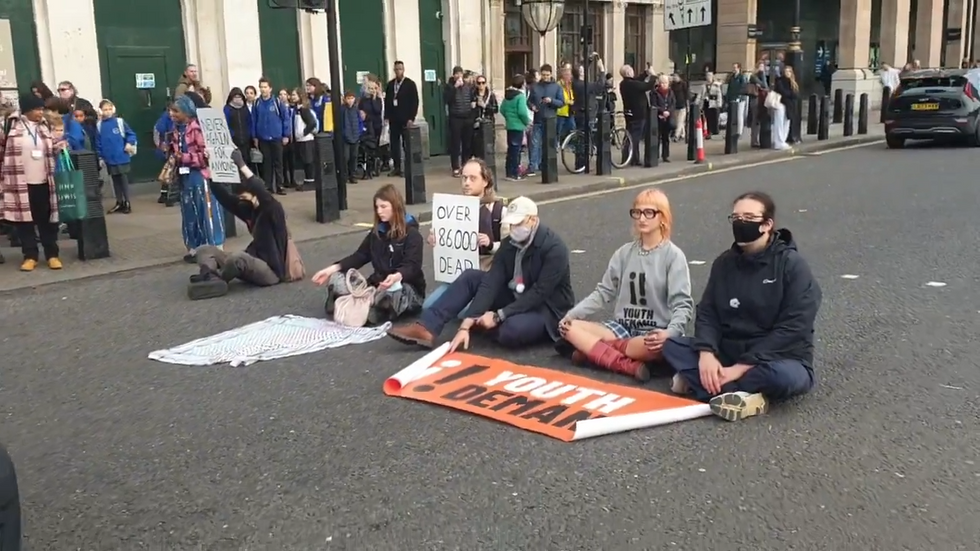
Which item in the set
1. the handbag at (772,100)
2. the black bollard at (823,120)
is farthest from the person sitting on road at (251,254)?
the black bollard at (823,120)

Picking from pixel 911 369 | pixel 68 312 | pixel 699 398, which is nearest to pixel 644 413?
pixel 699 398

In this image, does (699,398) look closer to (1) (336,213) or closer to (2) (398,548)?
(2) (398,548)

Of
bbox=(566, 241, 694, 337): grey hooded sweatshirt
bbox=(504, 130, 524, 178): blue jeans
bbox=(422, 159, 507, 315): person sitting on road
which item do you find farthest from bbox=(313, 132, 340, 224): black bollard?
bbox=(566, 241, 694, 337): grey hooded sweatshirt

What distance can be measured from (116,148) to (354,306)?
7.75 metres

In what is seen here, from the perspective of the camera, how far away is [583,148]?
17625mm

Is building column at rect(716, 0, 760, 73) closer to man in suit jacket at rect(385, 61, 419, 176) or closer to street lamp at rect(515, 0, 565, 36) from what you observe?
street lamp at rect(515, 0, 565, 36)

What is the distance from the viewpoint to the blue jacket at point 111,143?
13.6 m

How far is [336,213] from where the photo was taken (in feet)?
41.9

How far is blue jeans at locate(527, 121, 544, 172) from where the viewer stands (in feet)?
56.0

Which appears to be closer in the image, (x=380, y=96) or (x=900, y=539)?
(x=900, y=539)

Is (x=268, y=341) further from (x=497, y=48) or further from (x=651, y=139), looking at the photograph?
(x=497, y=48)

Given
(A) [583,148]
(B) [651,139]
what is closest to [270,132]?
(A) [583,148]

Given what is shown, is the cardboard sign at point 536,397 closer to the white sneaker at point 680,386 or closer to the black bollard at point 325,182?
the white sneaker at point 680,386

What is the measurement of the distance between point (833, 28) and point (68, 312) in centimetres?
3397
